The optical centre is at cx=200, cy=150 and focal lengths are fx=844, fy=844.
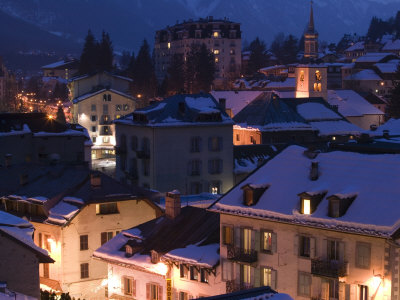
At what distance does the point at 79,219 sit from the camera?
51906 millimetres

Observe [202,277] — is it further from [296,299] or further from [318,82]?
[318,82]

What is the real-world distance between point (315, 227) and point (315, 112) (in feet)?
208

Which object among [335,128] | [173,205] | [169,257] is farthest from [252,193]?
[335,128]

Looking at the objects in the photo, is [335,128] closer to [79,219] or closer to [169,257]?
[79,219]

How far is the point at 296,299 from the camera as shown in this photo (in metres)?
39.1

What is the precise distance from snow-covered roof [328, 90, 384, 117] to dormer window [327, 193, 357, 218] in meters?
82.7

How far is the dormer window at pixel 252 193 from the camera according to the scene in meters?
40.6

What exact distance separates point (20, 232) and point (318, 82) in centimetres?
8854

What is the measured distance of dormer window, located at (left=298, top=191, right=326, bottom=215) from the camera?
3812cm

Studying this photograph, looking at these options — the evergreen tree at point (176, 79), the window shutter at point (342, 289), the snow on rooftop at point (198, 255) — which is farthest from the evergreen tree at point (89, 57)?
the window shutter at point (342, 289)

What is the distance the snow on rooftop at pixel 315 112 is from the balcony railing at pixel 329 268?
6121 centimetres

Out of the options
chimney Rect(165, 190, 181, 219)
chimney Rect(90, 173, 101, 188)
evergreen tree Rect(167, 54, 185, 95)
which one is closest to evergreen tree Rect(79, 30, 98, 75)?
evergreen tree Rect(167, 54, 185, 95)

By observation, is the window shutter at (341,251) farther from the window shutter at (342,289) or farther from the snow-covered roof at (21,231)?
the snow-covered roof at (21,231)

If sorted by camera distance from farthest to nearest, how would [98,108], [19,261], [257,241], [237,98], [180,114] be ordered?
[98,108]
[237,98]
[180,114]
[257,241]
[19,261]
